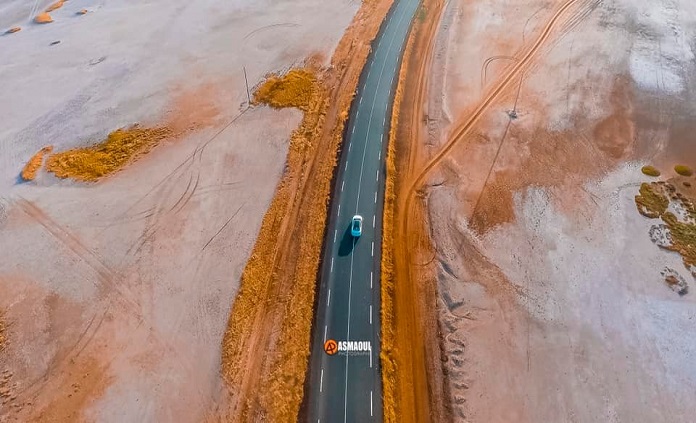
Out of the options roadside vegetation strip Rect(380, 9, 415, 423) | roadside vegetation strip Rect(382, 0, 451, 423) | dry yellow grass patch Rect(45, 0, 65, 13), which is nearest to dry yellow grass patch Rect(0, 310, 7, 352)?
roadside vegetation strip Rect(380, 9, 415, 423)

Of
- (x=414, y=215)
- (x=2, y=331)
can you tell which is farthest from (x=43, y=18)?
(x=414, y=215)

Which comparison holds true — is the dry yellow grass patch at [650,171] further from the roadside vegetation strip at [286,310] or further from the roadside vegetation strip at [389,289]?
the roadside vegetation strip at [286,310]

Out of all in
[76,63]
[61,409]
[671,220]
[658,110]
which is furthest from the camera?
[76,63]

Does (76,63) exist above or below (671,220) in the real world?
above

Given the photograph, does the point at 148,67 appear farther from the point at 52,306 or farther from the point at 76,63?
the point at 52,306

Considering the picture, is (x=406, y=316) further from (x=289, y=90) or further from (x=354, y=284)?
(x=289, y=90)

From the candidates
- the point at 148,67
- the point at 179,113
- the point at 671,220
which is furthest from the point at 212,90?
the point at 671,220

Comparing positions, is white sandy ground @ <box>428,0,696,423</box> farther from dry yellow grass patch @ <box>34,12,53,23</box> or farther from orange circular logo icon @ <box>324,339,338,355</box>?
dry yellow grass patch @ <box>34,12,53,23</box>
